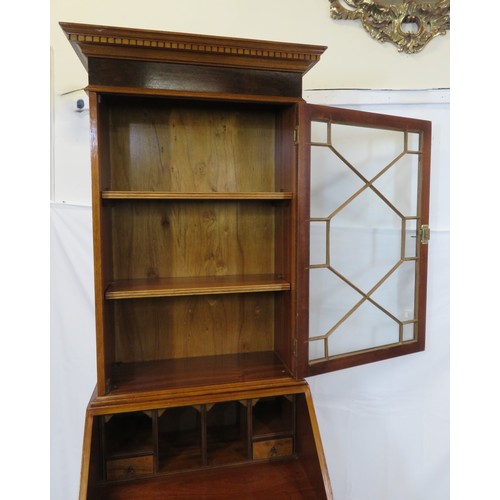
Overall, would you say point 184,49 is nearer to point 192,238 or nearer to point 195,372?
point 192,238

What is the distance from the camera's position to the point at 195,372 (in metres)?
1.28

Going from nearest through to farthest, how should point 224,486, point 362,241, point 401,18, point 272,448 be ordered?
point 224,486 < point 272,448 < point 362,241 < point 401,18

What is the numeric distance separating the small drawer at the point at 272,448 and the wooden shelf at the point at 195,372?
223 millimetres

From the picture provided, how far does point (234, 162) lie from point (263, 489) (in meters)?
0.98

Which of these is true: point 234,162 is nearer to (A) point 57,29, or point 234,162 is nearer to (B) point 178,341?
(B) point 178,341

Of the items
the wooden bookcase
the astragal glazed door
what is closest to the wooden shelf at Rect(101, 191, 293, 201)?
the wooden bookcase

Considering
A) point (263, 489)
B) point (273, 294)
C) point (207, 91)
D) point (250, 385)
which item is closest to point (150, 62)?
point (207, 91)

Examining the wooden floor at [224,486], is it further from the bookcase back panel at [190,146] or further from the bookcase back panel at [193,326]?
the bookcase back panel at [190,146]

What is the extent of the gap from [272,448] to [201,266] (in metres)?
0.60

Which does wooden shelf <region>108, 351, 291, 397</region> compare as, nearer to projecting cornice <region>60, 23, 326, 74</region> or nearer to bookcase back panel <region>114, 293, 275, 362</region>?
bookcase back panel <region>114, 293, 275, 362</region>

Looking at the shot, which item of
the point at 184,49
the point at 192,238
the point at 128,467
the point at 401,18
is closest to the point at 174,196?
the point at 192,238

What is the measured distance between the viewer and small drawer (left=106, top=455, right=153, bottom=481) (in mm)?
1213

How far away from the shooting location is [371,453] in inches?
70.9

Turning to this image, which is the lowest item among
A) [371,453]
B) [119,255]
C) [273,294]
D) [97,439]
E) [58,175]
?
[371,453]
